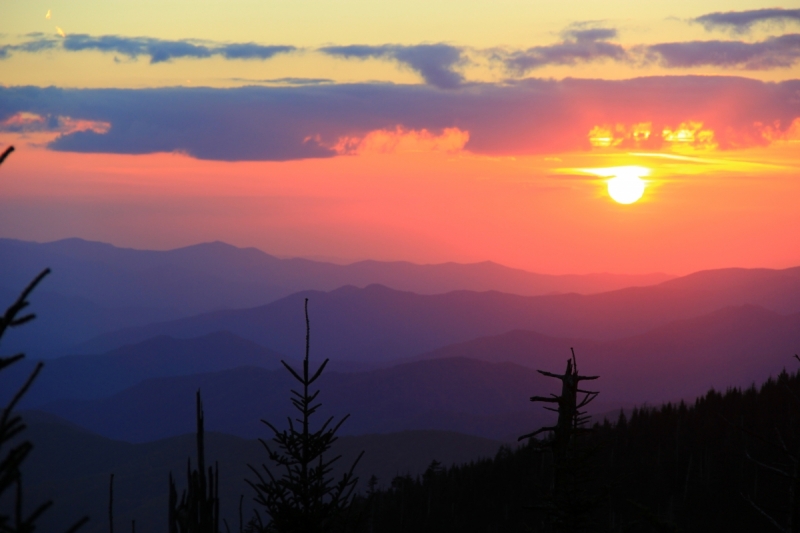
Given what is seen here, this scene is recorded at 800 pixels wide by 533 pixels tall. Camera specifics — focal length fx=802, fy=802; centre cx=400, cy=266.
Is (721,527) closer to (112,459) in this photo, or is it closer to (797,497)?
(797,497)

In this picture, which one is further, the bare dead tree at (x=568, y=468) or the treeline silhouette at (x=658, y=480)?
the treeline silhouette at (x=658, y=480)

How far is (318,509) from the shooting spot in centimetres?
1190

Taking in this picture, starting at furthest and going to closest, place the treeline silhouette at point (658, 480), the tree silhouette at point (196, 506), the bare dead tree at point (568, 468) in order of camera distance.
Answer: the treeline silhouette at point (658, 480) → the bare dead tree at point (568, 468) → the tree silhouette at point (196, 506)

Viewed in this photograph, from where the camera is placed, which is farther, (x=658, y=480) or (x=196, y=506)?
(x=658, y=480)

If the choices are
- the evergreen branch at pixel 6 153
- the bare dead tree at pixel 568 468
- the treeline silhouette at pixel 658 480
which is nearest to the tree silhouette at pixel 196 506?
the evergreen branch at pixel 6 153

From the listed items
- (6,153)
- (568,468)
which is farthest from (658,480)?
(6,153)

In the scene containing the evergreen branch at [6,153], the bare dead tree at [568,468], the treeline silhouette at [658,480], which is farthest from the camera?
the treeline silhouette at [658,480]

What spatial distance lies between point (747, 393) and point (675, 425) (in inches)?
345

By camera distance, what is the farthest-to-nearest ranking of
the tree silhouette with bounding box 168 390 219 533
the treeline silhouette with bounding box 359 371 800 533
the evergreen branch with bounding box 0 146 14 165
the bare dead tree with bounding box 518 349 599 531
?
the treeline silhouette with bounding box 359 371 800 533 < the bare dead tree with bounding box 518 349 599 531 < the tree silhouette with bounding box 168 390 219 533 < the evergreen branch with bounding box 0 146 14 165

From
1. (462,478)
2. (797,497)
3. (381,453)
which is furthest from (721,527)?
(381,453)

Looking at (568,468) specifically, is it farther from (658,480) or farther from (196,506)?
(658,480)

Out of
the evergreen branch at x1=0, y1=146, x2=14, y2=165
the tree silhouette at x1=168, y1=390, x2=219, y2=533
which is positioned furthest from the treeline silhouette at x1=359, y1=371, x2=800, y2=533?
the evergreen branch at x1=0, y1=146, x2=14, y2=165

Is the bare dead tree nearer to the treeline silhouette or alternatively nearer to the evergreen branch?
the evergreen branch

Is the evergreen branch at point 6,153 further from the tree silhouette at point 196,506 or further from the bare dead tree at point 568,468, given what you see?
the bare dead tree at point 568,468
